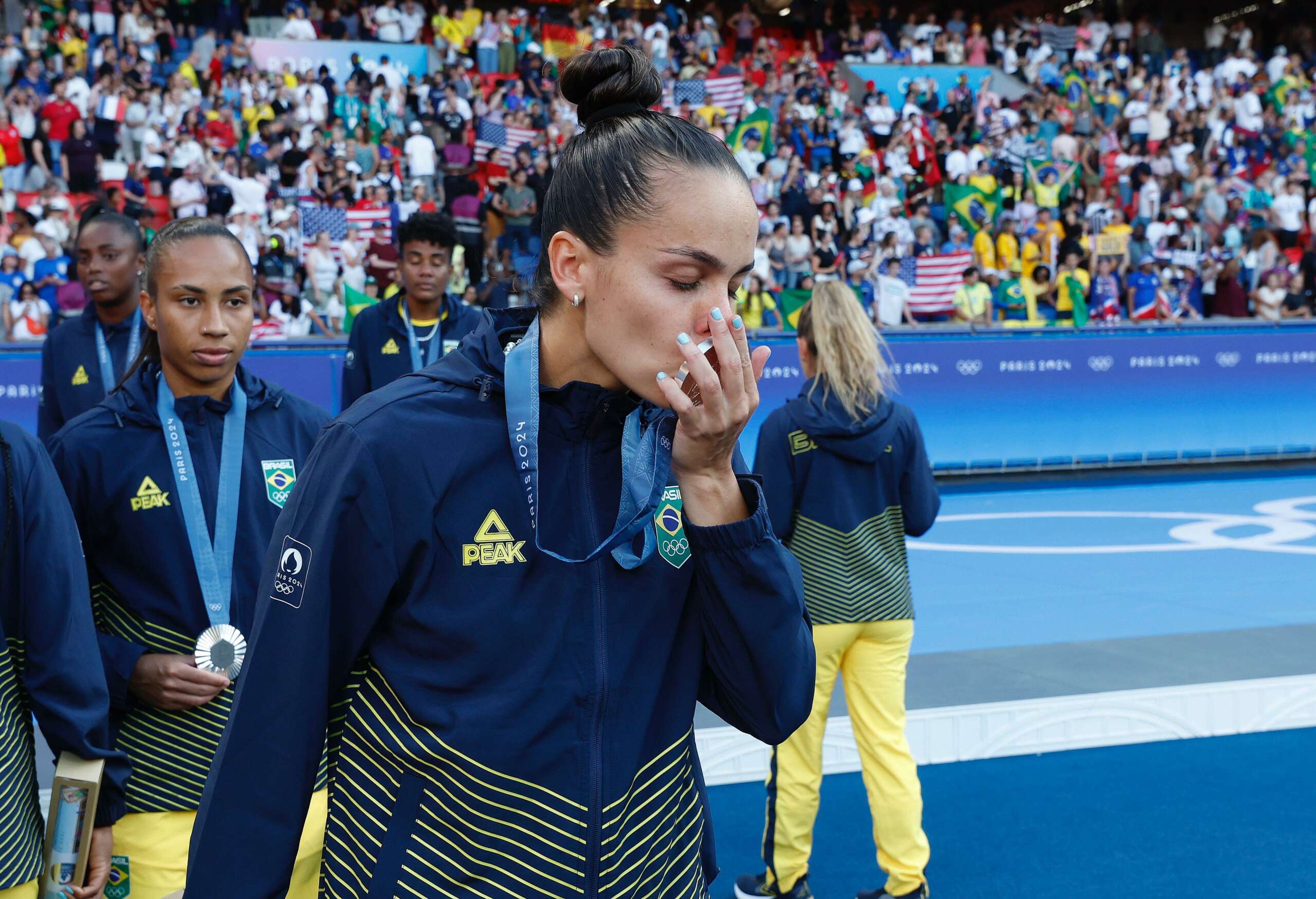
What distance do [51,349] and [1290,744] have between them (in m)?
5.61

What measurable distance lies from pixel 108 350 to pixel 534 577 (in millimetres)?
3766

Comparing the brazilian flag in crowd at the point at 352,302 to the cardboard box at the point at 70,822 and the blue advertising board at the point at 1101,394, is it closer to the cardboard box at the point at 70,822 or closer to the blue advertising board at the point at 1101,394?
the blue advertising board at the point at 1101,394

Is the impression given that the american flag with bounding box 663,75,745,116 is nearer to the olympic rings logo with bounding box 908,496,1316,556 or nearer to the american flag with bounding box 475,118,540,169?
the american flag with bounding box 475,118,540,169

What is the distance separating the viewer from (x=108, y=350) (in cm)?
488

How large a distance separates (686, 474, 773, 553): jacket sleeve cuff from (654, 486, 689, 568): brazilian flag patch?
31mm

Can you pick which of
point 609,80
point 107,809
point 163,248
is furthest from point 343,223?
point 609,80

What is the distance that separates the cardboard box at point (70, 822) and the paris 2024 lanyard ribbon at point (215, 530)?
35 cm

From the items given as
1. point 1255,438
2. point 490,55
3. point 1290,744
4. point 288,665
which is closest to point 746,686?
point 288,665

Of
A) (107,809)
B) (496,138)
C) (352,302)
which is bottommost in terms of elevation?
(107,809)

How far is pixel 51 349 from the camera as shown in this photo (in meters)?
4.96

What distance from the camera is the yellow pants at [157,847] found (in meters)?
2.76

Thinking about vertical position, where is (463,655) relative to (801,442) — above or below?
above

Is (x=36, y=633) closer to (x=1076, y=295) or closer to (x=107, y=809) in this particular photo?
(x=107, y=809)

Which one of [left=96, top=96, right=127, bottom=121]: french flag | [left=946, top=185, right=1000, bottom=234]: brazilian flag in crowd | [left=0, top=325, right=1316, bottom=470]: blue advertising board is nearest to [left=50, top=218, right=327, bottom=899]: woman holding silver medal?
[left=0, top=325, right=1316, bottom=470]: blue advertising board
